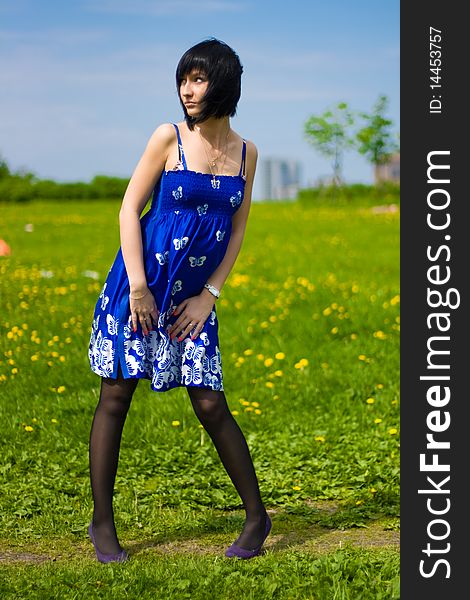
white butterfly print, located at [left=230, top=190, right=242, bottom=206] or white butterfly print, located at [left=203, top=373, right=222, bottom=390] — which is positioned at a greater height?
white butterfly print, located at [left=230, top=190, right=242, bottom=206]

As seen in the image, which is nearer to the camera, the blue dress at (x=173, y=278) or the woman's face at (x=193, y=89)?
the woman's face at (x=193, y=89)

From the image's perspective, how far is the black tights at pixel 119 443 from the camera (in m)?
4.13

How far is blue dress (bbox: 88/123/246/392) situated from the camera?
4008 mm

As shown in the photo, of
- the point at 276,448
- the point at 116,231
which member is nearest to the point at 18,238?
the point at 116,231

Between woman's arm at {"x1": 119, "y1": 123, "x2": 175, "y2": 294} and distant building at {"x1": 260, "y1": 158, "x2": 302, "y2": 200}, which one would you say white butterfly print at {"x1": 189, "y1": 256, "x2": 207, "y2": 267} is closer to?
woman's arm at {"x1": 119, "y1": 123, "x2": 175, "y2": 294}

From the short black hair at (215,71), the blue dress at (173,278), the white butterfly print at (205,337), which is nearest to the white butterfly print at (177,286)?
the blue dress at (173,278)

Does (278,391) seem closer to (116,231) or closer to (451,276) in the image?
(451,276)

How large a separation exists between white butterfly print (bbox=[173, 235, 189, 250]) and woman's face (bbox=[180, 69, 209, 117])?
507 millimetres

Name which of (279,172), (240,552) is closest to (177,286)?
(240,552)

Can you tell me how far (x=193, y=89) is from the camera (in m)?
3.92

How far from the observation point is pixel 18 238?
19.0 m

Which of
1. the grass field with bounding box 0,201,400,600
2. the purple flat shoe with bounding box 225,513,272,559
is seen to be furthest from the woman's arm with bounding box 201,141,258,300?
the grass field with bounding box 0,201,400,600

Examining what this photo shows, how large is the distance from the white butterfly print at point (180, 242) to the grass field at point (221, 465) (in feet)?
4.47

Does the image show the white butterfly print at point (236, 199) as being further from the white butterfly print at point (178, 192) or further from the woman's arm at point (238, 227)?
the white butterfly print at point (178, 192)
